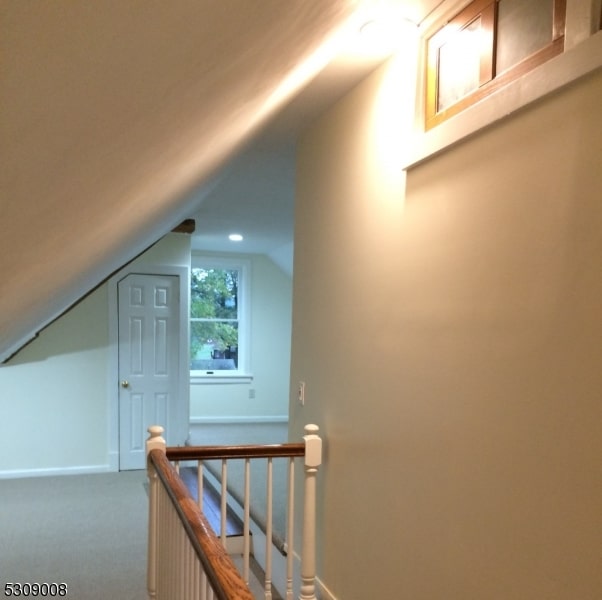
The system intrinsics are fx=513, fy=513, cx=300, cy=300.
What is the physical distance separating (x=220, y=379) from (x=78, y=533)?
3423 millimetres

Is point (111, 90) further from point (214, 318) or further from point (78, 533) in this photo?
point (214, 318)

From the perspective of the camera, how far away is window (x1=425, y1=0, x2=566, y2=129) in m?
1.37

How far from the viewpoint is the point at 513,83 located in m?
1.41

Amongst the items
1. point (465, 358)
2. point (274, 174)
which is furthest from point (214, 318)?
point (465, 358)

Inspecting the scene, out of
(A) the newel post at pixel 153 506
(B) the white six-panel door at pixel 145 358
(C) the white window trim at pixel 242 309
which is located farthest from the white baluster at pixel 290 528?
(C) the white window trim at pixel 242 309

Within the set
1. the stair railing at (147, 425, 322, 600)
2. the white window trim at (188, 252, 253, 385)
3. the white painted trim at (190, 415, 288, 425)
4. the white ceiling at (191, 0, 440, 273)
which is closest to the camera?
the stair railing at (147, 425, 322, 600)

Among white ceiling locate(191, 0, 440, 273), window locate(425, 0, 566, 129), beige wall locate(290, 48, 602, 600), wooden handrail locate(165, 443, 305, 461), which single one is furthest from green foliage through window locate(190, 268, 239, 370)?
window locate(425, 0, 566, 129)

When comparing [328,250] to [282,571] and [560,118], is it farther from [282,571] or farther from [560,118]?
[282,571]

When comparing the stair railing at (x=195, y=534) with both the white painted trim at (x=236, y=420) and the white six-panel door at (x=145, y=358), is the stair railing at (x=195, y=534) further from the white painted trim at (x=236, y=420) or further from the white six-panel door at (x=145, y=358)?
the white painted trim at (x=236, y=420)

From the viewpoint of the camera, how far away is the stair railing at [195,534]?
1.16 metres

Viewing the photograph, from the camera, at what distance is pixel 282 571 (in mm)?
2984

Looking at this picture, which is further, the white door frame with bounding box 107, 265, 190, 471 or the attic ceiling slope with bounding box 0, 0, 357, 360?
the white door frame with bounding box 107, 265, 190, 471

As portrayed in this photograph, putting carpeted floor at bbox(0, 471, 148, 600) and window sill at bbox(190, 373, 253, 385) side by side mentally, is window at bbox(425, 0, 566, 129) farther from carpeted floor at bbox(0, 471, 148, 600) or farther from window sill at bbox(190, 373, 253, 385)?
window sill at bbox(190, 373, 253, 385)

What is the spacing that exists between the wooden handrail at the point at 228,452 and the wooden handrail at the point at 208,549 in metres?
0.43
